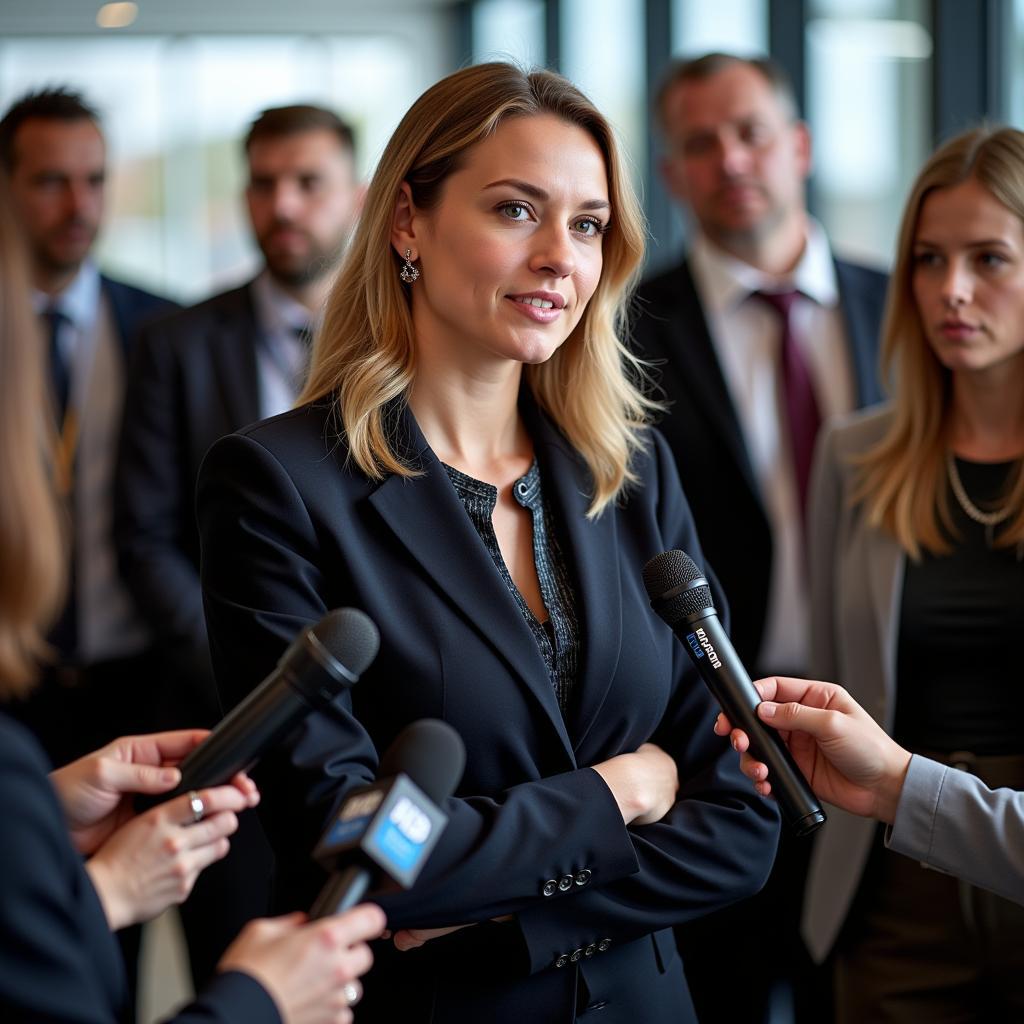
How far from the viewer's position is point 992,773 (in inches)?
101

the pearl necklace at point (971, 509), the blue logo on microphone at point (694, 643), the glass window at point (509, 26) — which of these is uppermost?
the glass window at point (509, 26)

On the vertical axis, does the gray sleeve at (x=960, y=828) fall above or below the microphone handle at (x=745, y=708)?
below

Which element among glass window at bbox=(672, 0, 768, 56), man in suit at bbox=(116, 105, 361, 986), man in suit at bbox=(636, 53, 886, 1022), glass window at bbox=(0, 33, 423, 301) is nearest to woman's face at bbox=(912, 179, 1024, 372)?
man in suit at bbox=(636, 53, 886, 1022)

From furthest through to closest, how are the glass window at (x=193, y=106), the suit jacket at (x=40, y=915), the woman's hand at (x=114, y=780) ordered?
the glass window at (x=193, y=106), the woman's hand at (x=114, y=780), the suit jacket at (x=40, y=915)

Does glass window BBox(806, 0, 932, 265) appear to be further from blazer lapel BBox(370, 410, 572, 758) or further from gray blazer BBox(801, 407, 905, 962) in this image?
blazer lapel BBox(370, 410, 572, 758)

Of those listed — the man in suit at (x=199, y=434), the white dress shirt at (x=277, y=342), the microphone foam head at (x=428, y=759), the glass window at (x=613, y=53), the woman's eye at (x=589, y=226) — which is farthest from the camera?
the glass window at (x=613, y=53)

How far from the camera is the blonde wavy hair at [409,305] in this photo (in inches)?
86.0

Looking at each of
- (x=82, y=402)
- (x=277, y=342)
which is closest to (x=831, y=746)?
(x=277, y=342)

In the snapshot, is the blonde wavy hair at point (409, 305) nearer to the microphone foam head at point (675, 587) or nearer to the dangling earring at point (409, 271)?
the dangling earring at point (409, 271)

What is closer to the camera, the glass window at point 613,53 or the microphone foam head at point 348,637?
the microphone foam head at point 348,637

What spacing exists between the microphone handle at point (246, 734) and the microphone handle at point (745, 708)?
59 centimetres

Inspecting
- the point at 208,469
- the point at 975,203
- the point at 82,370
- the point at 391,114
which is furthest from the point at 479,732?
the point at 391,114

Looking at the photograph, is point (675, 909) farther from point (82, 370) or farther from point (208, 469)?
point (82, 370)

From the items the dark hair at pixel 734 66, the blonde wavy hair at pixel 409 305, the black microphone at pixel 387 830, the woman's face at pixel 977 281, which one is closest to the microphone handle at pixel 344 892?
the black microphone at pixel 387 830
